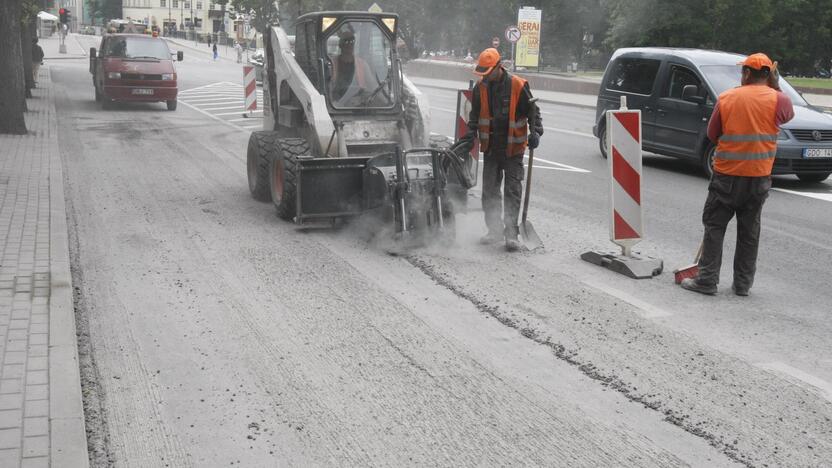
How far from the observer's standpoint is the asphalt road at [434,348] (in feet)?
14.6

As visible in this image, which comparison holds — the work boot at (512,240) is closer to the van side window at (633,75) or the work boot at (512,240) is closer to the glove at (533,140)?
the glove at (533,140)

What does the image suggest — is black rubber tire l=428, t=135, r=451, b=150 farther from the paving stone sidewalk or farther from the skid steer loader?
the paving stone sidewalk

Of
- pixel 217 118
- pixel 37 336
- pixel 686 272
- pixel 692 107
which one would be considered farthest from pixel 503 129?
pixel 217 118

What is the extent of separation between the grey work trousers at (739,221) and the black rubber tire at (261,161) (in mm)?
4662

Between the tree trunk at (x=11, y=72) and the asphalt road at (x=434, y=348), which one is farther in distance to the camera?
the tree trunk at (x=11, y=72)

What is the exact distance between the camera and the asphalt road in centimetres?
446

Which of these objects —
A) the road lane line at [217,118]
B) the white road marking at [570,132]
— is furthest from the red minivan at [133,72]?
the white road marking at [570,132]

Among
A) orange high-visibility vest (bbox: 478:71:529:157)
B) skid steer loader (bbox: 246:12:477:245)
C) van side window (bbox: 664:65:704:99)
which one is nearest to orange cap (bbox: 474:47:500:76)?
orange high-visibility vest (bbox: 478:71:529:157)

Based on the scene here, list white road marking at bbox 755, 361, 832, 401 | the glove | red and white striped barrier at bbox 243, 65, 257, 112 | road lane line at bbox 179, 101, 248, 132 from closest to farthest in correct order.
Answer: white road marking at bbox 755, 361, 832, 401
the glove
road lane line at bbox 179, 101, 248, 132
red and white striped barrier at bbox 243, 65, 257, 112

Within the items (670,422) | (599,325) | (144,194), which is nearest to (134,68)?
(144,194)

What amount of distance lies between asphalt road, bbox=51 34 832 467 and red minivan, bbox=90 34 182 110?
13.6m

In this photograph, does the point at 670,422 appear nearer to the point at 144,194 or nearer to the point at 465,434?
the point at 465,434

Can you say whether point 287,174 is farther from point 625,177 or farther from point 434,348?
point 434,348

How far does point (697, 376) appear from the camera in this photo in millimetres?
5332
